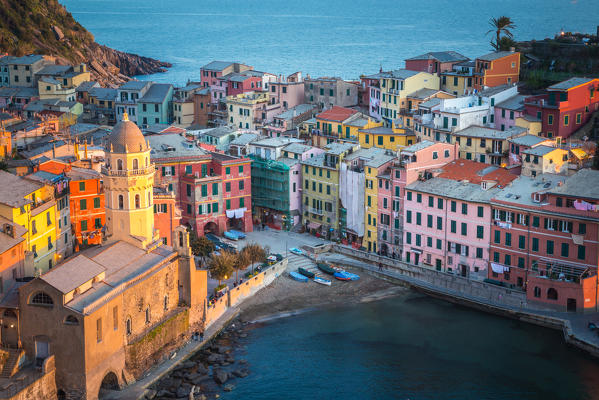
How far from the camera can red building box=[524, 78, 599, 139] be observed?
8188 cm

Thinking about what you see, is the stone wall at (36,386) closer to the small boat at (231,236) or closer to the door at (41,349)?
the door at (41,349)

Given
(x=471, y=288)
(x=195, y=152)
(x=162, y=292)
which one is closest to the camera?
(x=162, y=292)

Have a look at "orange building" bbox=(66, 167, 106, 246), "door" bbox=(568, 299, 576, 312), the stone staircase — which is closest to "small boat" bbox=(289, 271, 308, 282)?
"orange building" bbox=(66, 167, 106, 246)

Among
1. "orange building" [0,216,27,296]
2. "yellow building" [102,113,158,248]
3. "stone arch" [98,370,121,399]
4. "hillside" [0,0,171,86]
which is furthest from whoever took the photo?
"hillside" [0,0,171,86]

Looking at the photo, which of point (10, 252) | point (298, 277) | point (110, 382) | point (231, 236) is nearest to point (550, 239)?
point (298, 277)

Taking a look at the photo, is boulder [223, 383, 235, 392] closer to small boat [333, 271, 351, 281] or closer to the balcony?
the balcony

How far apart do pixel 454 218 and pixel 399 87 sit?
77.1 feet

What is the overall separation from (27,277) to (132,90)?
55081mm

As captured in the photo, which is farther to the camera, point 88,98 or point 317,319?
point 88,98

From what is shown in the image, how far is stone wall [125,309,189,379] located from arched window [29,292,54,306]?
6197 mm

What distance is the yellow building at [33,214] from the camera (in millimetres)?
61625

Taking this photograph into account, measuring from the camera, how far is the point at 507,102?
86.9 meters

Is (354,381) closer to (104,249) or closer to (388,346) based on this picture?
(388,346)

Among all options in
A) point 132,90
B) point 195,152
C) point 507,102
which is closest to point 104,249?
point 195,152
